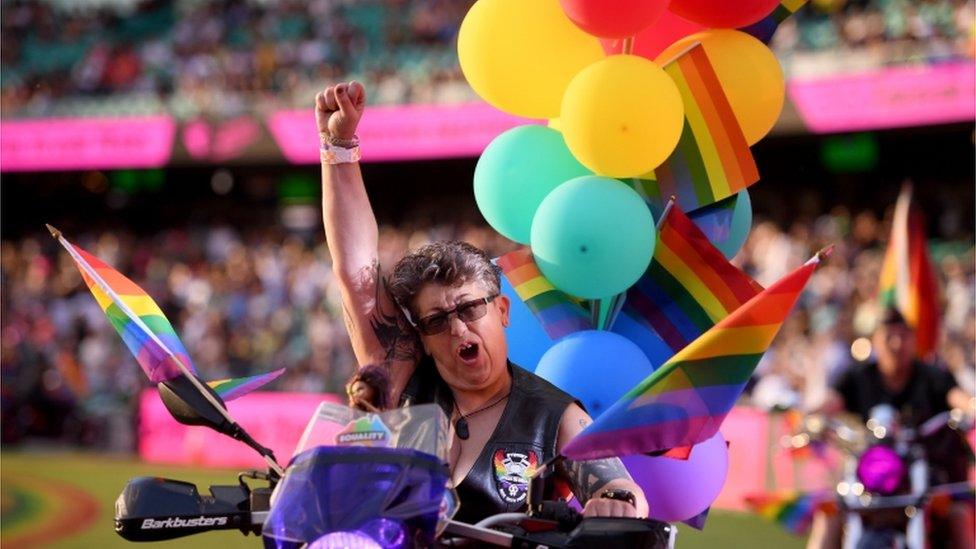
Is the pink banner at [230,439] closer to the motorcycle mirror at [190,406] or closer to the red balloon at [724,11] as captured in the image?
the red balloon at [724,11]

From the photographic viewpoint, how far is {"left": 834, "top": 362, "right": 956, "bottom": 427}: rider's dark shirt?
7.39 metres

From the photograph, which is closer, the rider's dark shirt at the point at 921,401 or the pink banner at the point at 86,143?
the rider's dark shirt at the point at 921,401

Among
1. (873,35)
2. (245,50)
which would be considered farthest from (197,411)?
(245,50)

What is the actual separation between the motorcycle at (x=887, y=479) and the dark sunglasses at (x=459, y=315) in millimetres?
3651

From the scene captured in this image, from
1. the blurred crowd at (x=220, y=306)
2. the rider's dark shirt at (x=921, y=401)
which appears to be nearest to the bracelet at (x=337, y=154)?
the rider's dark shirt at (x=921, y=401)

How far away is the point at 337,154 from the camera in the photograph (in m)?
4.22

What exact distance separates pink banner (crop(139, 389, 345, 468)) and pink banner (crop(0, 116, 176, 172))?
685cm

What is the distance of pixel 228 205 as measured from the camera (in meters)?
27.3

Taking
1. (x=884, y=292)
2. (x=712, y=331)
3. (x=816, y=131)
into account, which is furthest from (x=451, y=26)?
(x=712, y=331)

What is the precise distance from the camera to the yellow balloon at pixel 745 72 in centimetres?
483

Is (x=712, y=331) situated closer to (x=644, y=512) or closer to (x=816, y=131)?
(x=644, y=512)

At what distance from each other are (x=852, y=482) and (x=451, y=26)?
15605 millimetres

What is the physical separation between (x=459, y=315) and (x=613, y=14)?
1207 mm

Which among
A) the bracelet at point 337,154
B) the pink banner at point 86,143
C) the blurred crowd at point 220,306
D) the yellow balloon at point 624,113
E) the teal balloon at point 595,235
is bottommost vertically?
the teal balloon at point 595,235
